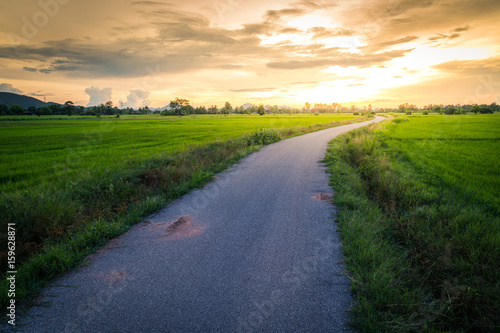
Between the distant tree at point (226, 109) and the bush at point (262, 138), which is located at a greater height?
the distant tree at point (226, 109)

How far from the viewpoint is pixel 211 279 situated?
321cm

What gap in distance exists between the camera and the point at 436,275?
360cm

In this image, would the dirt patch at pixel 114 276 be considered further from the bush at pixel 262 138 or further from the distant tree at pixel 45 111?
the distant tree at pixel 45 111

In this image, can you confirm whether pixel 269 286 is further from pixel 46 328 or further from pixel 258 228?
pixel 46 328

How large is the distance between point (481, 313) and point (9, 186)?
1164 cm

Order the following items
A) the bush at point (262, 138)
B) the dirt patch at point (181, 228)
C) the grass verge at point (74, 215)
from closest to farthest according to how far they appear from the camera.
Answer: the grass verge at point (74, 215) → the dirt patch at point (181, 228) → the bush at point (262, 138)

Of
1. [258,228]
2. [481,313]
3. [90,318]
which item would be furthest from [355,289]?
[90,318]

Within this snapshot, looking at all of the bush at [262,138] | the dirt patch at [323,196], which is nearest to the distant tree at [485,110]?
the bush at [262,138]

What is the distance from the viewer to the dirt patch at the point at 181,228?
454 cm

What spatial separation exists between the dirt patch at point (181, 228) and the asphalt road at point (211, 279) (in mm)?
20

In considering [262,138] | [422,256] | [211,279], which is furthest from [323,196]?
[262,138]

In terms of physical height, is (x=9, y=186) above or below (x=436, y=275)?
above

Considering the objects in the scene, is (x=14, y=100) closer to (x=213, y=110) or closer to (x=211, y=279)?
(x=213, y=110)

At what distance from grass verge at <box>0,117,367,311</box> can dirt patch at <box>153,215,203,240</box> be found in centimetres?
86
